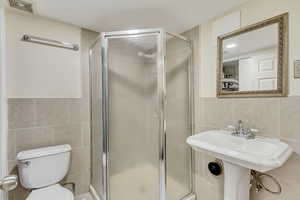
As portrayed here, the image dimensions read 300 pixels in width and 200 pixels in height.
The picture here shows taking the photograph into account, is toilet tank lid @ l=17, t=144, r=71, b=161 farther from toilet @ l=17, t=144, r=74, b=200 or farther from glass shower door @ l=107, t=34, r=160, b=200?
glass shower door @ l=107, t=34, r=160, b=200

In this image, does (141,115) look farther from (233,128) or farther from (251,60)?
(251,60)

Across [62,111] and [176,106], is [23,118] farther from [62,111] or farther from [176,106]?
[176,106]

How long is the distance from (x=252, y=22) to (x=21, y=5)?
1.99 meters

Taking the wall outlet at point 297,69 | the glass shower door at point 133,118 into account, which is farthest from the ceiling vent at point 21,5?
the wall outlet at point 297,69

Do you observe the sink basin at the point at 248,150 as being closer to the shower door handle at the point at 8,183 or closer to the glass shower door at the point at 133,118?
the glass shower door at the point at 133,118

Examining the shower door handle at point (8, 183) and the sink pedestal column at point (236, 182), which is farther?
the sink pedestal column at point (236, 182)

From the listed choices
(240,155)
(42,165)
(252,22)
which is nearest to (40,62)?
(42,165)

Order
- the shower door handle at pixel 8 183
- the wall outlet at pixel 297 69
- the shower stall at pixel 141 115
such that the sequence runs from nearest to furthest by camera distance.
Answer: the shower door handle at pixel 8 183 → the wall outlet at pixel 297 69 → the shower stall at pixel 141 115

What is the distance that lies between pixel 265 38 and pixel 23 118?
87.6 inches

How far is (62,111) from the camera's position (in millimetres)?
1648

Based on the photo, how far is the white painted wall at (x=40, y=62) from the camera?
141 cm

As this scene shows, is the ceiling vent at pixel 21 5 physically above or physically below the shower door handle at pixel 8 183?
above

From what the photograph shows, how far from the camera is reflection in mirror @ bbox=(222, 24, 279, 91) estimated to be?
1.13 metres

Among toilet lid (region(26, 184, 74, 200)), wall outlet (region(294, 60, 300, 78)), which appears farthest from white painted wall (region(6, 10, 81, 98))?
wall outlet (region(294, 60, 300, 78))
